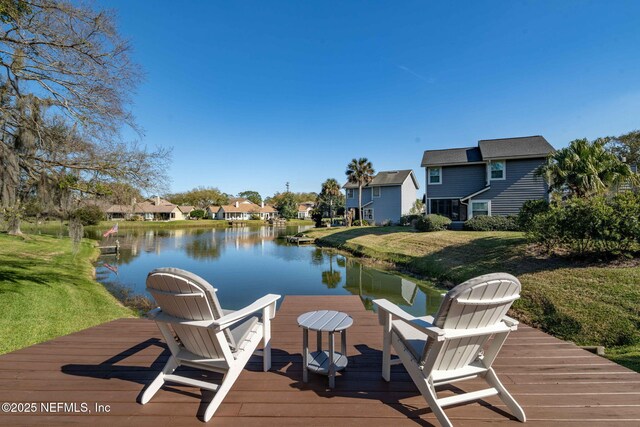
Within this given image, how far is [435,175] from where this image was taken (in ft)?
59.9

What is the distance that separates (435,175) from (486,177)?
2817 mm

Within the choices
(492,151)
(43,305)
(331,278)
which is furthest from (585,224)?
(43,305)

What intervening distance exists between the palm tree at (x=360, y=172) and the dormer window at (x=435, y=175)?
796cm

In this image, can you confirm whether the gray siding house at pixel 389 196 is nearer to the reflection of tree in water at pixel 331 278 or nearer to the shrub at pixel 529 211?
the reflection of tree in water at pixel 331 278

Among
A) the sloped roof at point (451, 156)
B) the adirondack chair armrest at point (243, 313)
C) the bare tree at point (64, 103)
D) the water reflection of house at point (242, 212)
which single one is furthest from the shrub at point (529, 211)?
the water reflection of house at point (242, 212)

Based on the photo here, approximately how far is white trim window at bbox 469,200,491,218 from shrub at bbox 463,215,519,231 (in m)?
1.25

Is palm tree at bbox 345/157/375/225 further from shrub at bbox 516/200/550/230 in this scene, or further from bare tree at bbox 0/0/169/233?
bare tree at bbox 0/0/169/233

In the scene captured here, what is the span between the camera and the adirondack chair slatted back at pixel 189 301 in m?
2.03

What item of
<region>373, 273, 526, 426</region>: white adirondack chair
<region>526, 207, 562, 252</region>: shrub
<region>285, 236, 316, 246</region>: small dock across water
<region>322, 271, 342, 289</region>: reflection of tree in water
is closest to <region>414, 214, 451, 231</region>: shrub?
<region>322, 271, 342, 289</region>: reflection of tree in water

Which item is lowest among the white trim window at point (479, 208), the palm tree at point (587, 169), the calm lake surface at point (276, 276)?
the calm lake surface at point (276, 276)

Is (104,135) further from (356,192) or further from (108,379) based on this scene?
(356,192)

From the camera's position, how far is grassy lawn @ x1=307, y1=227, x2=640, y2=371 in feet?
15.7

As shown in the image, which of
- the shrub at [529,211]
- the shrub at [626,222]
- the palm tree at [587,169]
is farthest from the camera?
the shrub at [529,211]

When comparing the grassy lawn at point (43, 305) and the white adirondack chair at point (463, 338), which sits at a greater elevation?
the white adirondack chair at point (463, 338)
